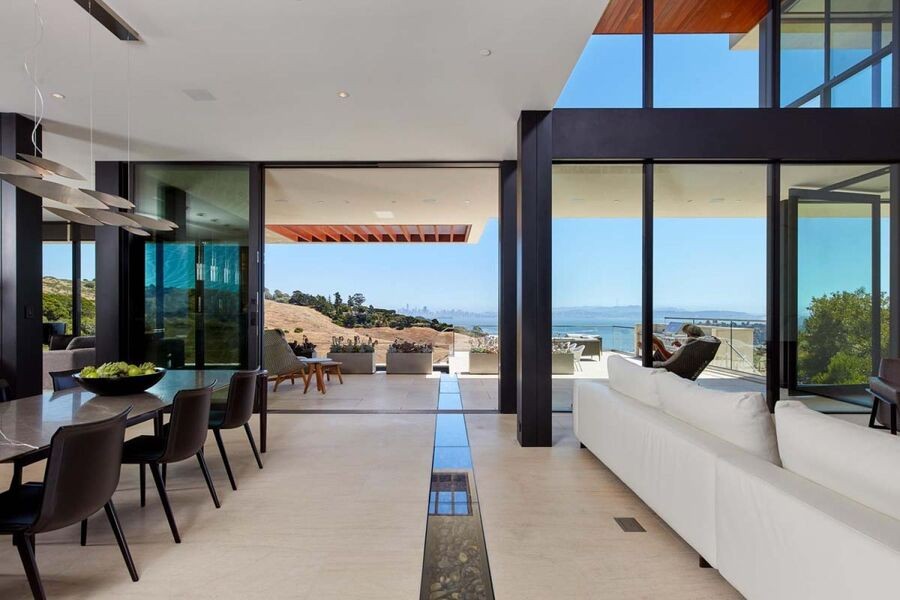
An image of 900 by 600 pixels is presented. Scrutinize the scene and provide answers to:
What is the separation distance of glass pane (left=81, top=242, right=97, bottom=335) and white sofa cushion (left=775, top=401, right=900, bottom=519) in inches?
443

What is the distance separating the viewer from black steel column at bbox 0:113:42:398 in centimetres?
395

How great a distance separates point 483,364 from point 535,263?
446 centimetres

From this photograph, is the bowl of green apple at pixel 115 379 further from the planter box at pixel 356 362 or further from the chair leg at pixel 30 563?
the planter box at pixel 356 362

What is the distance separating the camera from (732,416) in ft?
6.86

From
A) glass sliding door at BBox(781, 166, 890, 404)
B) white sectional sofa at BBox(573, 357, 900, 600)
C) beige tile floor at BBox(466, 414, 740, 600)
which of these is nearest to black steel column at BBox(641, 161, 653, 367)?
glass sliding door at BBox(781, 166, 890, 404)

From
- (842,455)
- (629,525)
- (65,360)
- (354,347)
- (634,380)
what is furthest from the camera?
(354,347)

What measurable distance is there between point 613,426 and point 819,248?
3.37 m

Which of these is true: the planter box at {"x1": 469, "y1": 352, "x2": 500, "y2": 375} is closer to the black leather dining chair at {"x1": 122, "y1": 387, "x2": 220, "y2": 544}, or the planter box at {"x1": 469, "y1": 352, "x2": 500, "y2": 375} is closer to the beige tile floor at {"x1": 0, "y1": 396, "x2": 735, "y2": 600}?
the beige tile floor at {"x1": 0, "y1": 396, "x2": 735, "y2": 600}

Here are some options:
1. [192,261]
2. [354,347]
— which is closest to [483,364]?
[354,347]

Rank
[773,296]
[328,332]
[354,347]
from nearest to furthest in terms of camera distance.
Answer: [773,296] → [354,347] → [328,332]

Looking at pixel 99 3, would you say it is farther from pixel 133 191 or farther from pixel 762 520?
pixel 762 520

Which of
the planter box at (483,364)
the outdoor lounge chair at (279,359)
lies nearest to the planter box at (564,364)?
the planter box at (483,364)

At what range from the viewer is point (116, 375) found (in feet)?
9.25

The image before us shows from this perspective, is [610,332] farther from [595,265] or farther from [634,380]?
[634,380]
